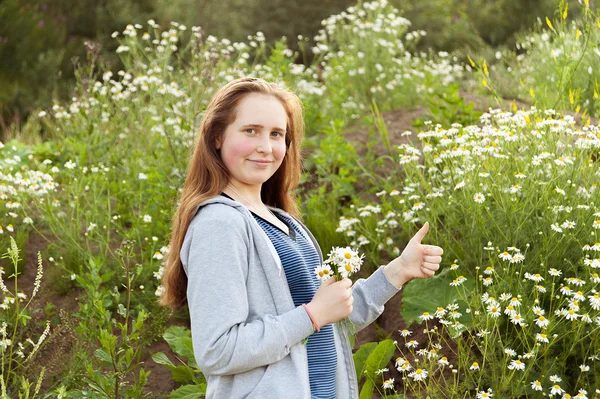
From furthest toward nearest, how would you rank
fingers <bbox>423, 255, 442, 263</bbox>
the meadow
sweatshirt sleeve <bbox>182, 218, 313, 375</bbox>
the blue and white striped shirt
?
the meadow < fingers <bbox>423, 255, 442, 263</bbox> < the blue and white striped shirt < sweatshirt sleeve <bbox>182, 218, 313, 375</bbox>

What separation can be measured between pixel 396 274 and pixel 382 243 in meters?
1.77

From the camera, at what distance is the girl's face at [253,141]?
7.66ft

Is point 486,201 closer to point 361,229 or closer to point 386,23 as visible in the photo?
point 361,229

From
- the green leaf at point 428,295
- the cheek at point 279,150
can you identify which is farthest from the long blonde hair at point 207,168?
the green leaf at point 428,295

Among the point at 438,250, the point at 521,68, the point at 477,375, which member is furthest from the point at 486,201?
the point at 521,68

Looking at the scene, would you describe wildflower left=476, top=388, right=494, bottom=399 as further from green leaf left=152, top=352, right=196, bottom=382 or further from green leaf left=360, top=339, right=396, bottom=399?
green leaf left=152, top=352, right=196, bottom=382

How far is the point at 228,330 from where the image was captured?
6.70 feet

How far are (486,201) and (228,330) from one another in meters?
1.93

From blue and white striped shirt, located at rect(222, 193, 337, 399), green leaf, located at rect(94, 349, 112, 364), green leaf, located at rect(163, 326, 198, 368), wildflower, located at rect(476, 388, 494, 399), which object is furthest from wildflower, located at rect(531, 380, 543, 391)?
green leaf, located at rect(94, 349, 112, 364)

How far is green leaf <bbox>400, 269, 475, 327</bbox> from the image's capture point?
3646 mm

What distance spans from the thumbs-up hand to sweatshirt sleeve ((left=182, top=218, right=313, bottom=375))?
0.49m

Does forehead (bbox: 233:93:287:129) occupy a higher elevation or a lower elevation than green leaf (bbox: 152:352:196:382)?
higher

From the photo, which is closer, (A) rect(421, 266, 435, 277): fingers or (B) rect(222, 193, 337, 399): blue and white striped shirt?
(B) rect(222, 193, 337, 399): blue and white striped shirt

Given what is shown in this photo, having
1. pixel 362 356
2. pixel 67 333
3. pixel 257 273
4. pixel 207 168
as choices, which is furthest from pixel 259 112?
pixel 67 333
